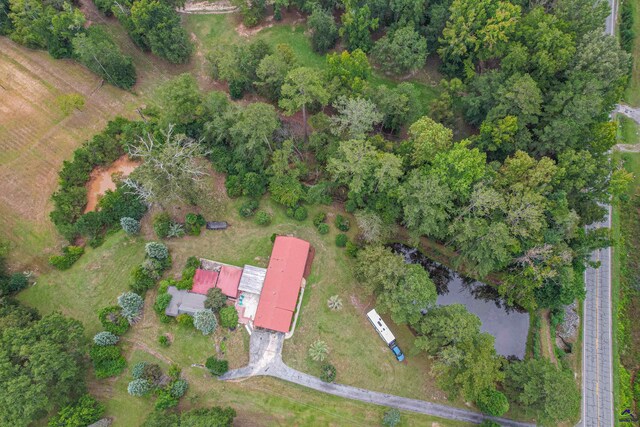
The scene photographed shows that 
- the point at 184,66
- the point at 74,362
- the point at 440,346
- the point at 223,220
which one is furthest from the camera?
the point at 184,66

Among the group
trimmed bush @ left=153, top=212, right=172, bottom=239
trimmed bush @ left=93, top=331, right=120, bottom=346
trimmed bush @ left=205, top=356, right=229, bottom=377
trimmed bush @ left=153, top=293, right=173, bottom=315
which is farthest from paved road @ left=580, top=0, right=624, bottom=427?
trimmed bush @ left=93, top=331, right=120, bottom=346

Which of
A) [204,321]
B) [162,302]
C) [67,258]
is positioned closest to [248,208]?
[204,321]

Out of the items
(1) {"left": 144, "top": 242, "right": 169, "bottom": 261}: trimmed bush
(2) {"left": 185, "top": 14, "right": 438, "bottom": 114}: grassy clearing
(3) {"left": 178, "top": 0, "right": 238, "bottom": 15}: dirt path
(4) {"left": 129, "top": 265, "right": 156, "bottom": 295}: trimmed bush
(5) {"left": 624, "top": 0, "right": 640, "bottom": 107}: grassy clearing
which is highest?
(5) {"left": 624, "top": 0, "right": 640, "bottom": 107}: grassy clearing

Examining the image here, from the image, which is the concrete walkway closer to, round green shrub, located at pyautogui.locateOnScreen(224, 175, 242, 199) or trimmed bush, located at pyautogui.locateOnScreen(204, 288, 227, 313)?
trimmed bush, located at pyautogui.locateOnScreen(204, 288, 227, 313)

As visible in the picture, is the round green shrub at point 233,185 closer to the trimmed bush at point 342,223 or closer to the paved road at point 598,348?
the trimmed bush at point 342,223

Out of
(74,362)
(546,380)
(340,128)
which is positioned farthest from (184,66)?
(546,380)

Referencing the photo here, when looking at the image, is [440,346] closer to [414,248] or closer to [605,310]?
[414,248]

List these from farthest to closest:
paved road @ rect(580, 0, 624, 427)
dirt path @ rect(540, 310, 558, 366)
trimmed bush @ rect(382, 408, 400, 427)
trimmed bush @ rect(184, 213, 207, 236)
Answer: trimmed bush @ rect(184, 213, 207, 236) → dirt path @ rect(540, 310, 558, 366) → paved road @ rect(580, 0, 624, 427) → trimmed bush @ rect(382, 408, 400, 427)

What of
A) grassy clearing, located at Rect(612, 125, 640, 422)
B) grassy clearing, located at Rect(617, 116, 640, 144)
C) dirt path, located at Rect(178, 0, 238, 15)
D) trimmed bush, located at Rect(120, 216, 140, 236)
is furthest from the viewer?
dirt path, located at Rect(178, 0, 238, 15)
